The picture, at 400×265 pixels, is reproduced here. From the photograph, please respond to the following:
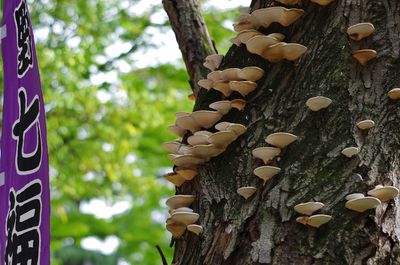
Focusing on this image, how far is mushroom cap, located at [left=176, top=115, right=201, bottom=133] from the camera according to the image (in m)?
2.27

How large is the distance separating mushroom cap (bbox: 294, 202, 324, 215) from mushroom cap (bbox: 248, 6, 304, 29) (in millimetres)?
684

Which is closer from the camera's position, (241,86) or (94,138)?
(241,86)

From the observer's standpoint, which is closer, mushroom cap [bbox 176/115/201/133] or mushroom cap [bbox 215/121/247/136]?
mushroom cap [bbox 215/121/247/136]

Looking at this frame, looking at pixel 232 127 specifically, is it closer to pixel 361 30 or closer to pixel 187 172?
pixel 187 172

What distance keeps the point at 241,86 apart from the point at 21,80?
1.02m

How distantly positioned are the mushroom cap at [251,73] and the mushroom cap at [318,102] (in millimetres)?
228

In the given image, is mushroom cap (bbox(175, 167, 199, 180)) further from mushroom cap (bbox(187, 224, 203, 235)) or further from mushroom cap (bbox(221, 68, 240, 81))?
mushroom cap (bbox(221, 68, 240, 81))

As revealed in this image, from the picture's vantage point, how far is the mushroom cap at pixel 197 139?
217 centimetres

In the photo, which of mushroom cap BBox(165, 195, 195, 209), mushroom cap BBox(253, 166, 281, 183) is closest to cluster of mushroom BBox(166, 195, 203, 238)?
mushroom cap BBox(165, 195, 195, 209)

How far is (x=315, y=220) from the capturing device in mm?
1853

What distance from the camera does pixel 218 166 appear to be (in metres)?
2.17

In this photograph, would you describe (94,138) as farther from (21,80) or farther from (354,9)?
(354,9)

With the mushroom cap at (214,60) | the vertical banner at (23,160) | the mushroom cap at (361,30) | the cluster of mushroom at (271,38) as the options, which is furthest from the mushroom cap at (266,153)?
the vertical banner at (23,160)

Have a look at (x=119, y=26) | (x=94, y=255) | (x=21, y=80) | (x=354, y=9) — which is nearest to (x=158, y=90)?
(x=119, y=26)
